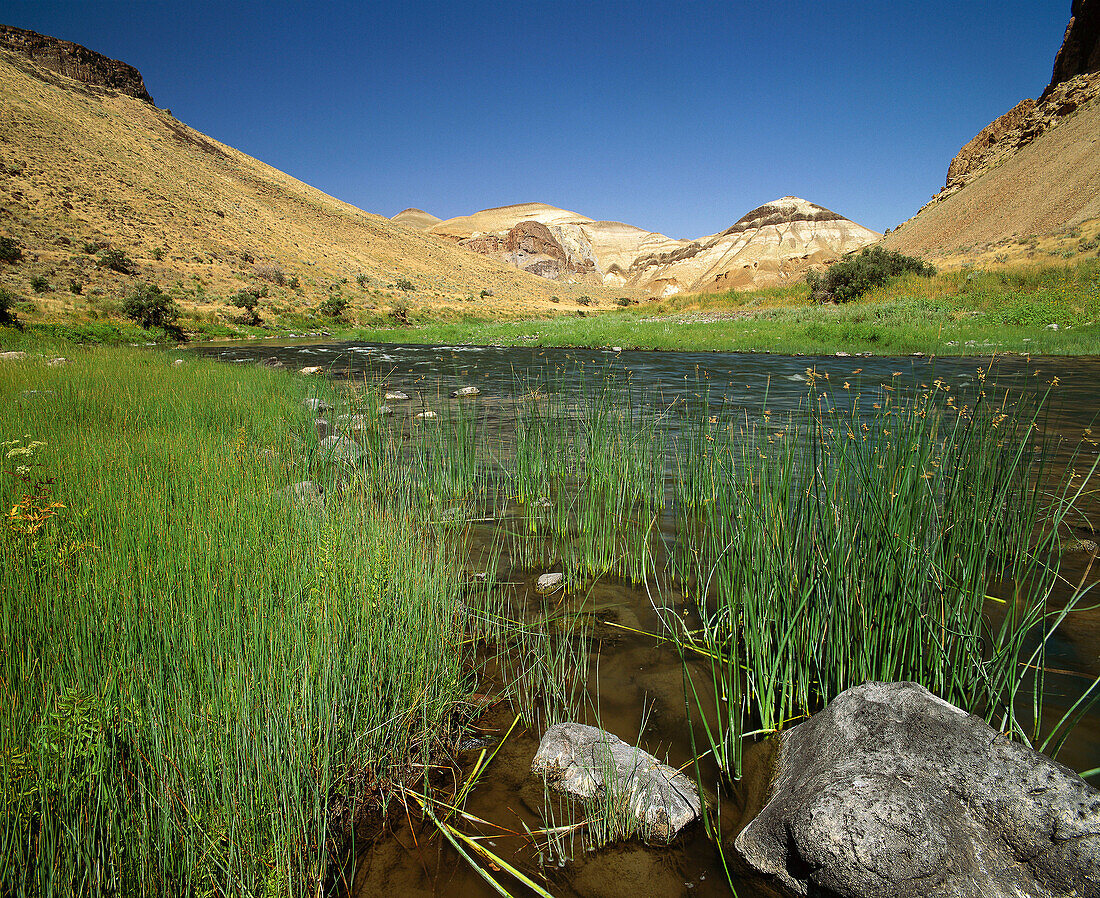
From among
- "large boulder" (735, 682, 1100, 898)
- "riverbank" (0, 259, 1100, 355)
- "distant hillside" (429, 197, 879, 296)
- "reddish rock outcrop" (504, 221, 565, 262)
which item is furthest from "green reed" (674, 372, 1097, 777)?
"reddish rock outcrop" (504, 221, 565, 262)

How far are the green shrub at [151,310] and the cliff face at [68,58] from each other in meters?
44.7

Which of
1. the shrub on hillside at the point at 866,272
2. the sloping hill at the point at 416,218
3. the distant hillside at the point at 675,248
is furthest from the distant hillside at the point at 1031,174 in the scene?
the sloping hill at the point at 416,218

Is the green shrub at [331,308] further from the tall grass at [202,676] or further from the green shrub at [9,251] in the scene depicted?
the tall grass at [202,676]

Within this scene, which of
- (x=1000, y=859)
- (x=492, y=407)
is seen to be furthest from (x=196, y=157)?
(x=1000, y=859)

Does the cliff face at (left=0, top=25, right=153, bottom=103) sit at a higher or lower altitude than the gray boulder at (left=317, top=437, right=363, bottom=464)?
higher

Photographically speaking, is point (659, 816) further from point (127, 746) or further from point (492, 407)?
point (492, 407)

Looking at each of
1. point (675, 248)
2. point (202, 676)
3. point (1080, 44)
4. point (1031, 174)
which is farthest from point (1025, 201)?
point (675, 248)

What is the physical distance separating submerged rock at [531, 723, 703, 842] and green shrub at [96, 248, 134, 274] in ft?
104

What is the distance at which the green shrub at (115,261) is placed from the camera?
986 inches

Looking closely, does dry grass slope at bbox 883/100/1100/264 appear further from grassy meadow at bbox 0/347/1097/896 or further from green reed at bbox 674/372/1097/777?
grassy meadow at bbox 0/347/1097/896

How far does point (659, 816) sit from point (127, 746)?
60.9 inches

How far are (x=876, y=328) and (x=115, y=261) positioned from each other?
3100 cm

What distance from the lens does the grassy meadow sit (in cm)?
140

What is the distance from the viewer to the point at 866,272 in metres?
24.2
